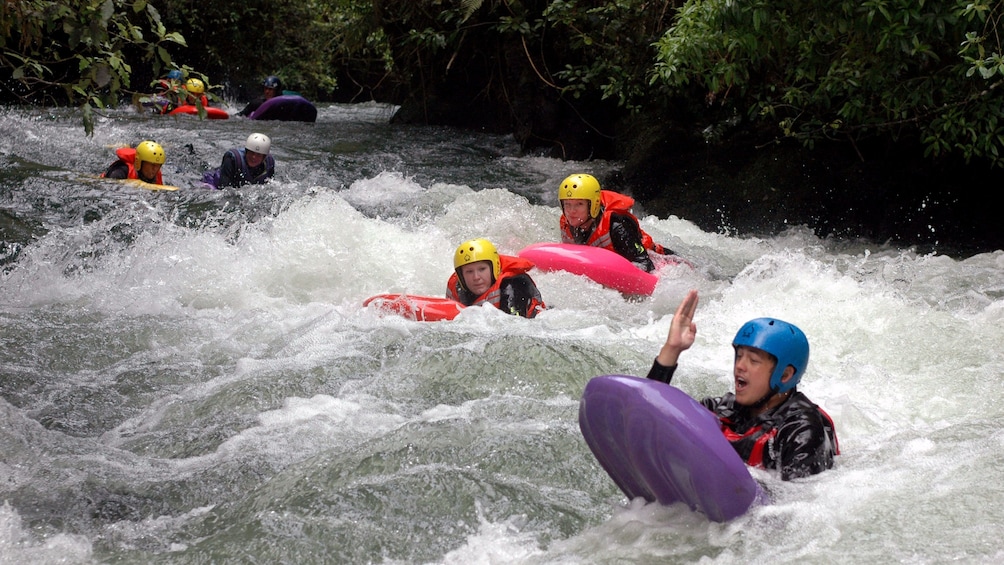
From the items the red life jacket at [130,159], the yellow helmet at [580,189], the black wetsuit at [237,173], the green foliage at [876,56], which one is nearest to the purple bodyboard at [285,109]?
the black wetsuit at [237,173]

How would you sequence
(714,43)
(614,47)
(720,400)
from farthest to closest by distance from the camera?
(614,47) → (714,43) → (720,400)

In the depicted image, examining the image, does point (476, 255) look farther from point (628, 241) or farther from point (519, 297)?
point (628, 241)

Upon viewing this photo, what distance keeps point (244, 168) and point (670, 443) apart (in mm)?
8632

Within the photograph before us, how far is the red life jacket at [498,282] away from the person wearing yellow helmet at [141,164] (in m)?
5.12

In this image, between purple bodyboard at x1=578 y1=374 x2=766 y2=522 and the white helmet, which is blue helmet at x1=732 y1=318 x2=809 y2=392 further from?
the white helmet

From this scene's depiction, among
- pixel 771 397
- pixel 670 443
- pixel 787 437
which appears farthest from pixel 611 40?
pixel 670 443

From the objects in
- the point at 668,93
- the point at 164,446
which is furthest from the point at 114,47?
the point at 668,93

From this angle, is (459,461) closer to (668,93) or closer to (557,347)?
(557,347)

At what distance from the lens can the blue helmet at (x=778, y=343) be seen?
3656mm

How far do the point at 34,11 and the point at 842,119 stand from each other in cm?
861

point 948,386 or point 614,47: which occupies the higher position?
point 614,47

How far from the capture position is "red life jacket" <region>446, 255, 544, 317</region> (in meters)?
6.75

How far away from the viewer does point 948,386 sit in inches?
210

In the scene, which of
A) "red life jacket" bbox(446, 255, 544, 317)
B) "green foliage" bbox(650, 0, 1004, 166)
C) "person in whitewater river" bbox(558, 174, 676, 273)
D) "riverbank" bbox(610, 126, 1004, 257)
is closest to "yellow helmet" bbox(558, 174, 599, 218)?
"person in whitewater river" bbox(558, 174, 676, 273)
